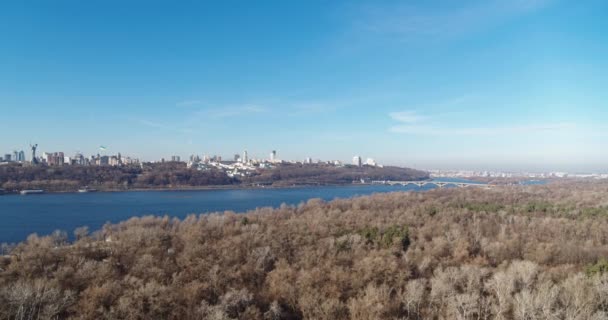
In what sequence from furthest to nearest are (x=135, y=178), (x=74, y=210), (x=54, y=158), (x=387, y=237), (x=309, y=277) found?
(x=54, y=158), (x=135, y=178), (x=74, y=210), (x=387, y=237), (x=309, y=277)

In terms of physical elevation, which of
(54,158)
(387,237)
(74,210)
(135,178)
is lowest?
(74,210)

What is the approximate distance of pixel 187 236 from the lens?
7.83 meters

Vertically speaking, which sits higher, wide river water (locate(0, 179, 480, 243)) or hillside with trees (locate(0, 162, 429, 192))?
hillside with trees (locate(0, 162, 429, 192))

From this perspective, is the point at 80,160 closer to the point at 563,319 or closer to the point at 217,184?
the point at 217,184

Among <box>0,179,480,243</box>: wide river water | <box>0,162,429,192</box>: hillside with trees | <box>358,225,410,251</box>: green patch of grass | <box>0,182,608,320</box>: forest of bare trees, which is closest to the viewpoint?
<box>0,182,608,320</box>: forest of bare trees

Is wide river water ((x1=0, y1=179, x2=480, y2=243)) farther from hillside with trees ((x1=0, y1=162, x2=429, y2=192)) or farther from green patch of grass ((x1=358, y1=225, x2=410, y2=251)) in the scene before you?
green patch of grass ((x1=358, y1=225, x2=410, y2=251))

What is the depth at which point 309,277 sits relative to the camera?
5164 mm

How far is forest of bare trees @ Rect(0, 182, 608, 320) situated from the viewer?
169 inches

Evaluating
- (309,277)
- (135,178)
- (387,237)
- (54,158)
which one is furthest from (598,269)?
(54,158)

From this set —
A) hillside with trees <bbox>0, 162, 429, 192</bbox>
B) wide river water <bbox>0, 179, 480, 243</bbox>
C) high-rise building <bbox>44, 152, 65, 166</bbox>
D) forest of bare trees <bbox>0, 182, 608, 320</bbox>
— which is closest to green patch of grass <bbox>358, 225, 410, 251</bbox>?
forest of bare trees <bbox>0, 182, 608, 320</bbox>

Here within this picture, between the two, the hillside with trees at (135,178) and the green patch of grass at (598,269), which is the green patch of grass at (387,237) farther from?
the hillside with trees at (135,178)

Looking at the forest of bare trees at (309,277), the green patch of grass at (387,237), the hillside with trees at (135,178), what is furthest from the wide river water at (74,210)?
the green patch of grass at (387,237)

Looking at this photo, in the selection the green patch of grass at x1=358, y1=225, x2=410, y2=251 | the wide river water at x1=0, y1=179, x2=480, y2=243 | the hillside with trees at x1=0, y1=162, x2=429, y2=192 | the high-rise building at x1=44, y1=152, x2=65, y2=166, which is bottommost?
the wide river water at x1=0, y1=179, x2=480, y2=243

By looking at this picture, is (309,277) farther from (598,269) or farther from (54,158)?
(54,158)
